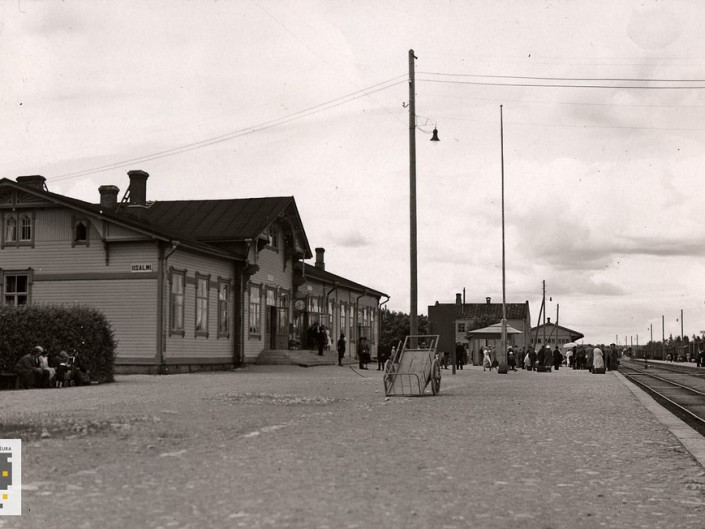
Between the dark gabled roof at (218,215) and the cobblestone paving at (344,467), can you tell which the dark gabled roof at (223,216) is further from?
the cobblestone paving at (344,467)

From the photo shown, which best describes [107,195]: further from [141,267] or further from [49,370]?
[49,370]

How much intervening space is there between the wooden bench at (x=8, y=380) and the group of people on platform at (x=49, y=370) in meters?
0.09

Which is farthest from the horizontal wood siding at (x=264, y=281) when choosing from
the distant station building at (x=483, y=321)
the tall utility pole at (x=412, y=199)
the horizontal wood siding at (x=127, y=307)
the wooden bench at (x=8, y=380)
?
the distant station building at (x=483, y=321)

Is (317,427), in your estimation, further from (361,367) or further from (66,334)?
(361,367)

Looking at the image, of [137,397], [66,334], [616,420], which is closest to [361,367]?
[66,334]

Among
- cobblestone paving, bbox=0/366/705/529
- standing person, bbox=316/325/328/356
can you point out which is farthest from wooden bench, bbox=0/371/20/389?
standing person, bbox=316/325/328/356

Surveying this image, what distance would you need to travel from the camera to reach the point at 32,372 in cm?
2173

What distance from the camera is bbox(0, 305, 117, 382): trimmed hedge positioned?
22422 mm

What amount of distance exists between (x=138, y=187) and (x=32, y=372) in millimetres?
20071

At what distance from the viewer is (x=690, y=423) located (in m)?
16.8

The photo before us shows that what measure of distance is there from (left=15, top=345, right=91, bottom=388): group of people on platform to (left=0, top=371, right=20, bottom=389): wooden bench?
0.31 feet

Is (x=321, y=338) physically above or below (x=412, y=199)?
below

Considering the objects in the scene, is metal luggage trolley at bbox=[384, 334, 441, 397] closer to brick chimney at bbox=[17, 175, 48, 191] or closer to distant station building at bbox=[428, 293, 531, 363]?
brick chimney at bbox=[17, 175, 48, 191]

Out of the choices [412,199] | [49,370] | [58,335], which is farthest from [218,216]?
[49,370]
